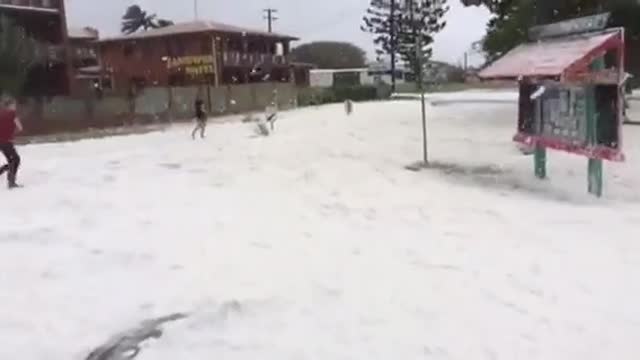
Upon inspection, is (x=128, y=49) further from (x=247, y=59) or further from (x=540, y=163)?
(x=540, y=163)

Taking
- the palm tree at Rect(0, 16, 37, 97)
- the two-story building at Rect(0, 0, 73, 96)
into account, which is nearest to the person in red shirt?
the palm tree at Rect(0, 16, 37, 97)

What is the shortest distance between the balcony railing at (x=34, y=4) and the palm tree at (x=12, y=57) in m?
6.20

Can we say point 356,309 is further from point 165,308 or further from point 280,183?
point 280,183

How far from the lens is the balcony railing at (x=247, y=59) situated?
7215 centimetres

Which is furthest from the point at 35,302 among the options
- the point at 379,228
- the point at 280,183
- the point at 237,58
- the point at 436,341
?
the point at 237,58

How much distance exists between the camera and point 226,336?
6234mm

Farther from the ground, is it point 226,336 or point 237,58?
point 237,58

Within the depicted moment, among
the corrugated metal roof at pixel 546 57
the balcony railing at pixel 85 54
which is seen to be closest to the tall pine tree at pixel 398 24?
the balcony railing at pixel 85 54

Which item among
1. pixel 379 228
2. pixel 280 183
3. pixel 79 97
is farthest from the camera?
pixel 79 97

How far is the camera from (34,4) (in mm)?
51031

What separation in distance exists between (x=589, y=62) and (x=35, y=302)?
8879mm

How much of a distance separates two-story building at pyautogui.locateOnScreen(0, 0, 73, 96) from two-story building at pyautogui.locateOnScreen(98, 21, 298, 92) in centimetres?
1545

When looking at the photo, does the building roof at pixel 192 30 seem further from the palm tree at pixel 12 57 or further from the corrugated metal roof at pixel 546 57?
the corrugated metal roof at pixel 546 57

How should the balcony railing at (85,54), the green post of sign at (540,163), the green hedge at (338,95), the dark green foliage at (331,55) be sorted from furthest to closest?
the dark green foliage at (331,55)
the green hedge at (338,95)
the balcony railing at (85,54)
the green post of sign at (540,163)
